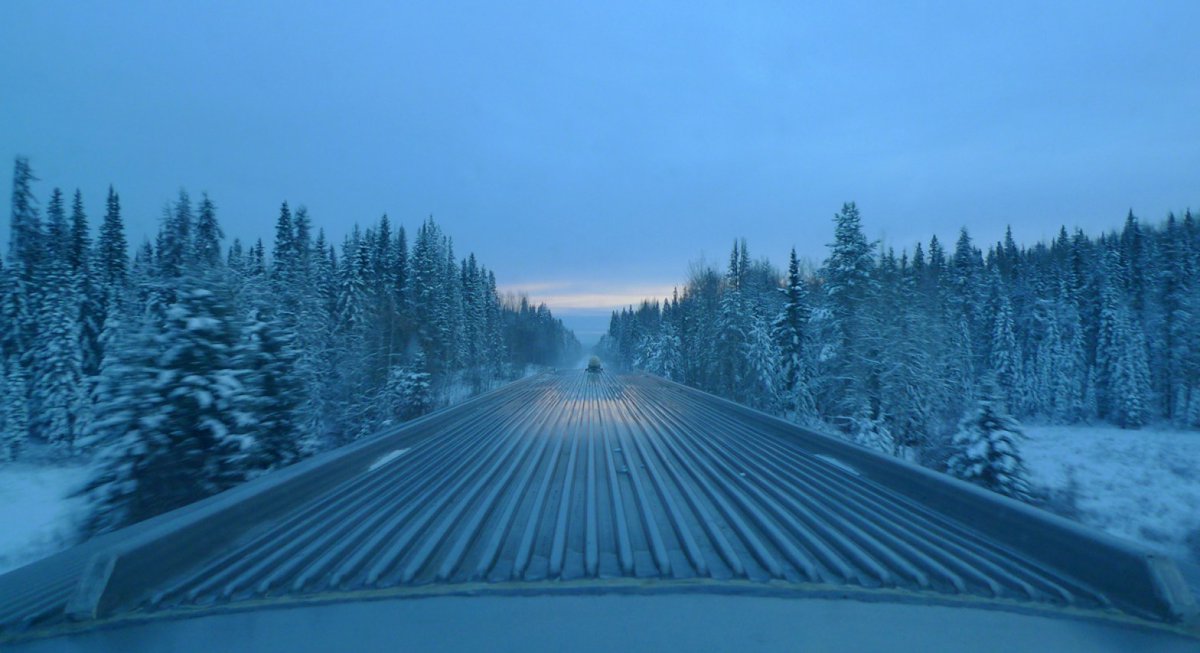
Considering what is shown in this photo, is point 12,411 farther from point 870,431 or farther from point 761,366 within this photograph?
point 761,366

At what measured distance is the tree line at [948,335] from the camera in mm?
22297

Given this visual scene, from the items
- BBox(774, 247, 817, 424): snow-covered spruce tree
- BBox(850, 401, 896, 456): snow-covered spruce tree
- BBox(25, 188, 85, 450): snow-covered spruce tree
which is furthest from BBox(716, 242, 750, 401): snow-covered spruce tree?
BBox(25, 188, 85, 450): snow-covered spruce tree

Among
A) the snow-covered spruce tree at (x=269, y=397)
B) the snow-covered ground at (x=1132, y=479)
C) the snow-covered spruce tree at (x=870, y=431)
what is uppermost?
the snow-covered spruce tree at (x=269, y=397)

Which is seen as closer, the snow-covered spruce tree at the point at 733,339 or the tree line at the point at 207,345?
the tree line at the point at 207,345

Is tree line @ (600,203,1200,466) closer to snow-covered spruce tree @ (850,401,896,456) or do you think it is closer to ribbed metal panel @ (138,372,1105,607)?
snow-covered spruce tree @ (850,401,896,456)

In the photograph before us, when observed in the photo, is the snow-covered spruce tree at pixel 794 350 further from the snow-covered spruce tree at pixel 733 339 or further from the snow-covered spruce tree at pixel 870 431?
the snow-covered spruce tree at pixel 870 431

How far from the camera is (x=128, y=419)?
7086 mm

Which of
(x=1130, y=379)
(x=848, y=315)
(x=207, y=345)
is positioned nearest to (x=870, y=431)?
(x=848, y=315)

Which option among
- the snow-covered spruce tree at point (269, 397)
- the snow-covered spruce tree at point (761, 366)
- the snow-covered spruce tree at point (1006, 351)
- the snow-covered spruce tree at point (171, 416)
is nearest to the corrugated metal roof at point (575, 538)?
the snow-covered spruce tree at point (269, 397)

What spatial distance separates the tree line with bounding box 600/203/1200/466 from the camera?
2230cm

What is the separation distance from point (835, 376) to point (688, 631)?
22982mm

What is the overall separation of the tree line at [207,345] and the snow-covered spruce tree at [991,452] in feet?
37.5

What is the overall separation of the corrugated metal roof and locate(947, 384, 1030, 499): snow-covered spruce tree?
3648mm

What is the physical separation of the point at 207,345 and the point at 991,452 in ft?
41.0
